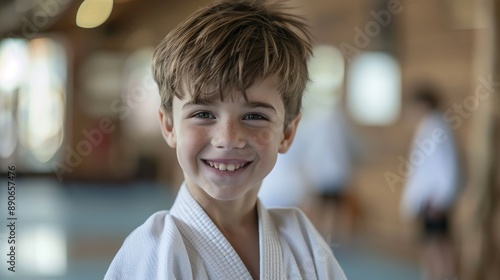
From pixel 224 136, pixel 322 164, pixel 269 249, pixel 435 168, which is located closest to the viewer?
pixel 224 136

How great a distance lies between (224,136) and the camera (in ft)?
2.85

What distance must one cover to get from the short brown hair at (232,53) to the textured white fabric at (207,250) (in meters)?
0.17

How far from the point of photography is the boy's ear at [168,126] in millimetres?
961

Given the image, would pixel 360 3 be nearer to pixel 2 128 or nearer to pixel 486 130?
pixel 486 130

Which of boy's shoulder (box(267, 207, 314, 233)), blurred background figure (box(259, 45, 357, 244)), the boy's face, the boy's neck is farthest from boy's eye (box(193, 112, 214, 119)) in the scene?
blurred background figure (box(259, 45, 357, 244))

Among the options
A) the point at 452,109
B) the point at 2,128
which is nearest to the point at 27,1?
the point at 2,128

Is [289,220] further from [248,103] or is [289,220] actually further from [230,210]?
[248,103]

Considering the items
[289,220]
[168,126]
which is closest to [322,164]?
[289,220]

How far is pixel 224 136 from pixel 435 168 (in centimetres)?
312

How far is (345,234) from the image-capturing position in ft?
17.9

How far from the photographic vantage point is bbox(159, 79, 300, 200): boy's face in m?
0.88

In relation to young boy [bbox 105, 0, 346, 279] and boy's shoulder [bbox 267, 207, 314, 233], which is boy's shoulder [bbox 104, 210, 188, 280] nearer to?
young boy [bbox 105, 0, 346, 279]

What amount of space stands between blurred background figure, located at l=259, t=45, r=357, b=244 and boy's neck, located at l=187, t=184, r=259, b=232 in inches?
99.6

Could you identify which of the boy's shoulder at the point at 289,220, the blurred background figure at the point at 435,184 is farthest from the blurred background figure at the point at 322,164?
the boy's shoulder at the point at 289,220
